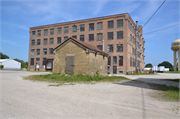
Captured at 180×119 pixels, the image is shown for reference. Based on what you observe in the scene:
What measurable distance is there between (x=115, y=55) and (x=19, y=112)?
3343 centimetres

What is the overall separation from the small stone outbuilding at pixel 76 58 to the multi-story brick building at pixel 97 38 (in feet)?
38.5

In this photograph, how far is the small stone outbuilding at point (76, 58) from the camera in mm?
16661

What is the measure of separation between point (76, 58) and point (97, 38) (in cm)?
2265

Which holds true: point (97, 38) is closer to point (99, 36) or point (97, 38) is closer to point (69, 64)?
point (99, 36)

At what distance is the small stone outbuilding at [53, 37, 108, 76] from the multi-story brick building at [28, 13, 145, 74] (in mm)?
11737

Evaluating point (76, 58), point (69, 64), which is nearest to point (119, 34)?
point (76, 58)

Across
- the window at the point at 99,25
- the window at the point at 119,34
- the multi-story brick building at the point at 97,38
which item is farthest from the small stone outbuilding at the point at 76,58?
the window at the point at 99,25

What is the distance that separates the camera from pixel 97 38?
38781 mm

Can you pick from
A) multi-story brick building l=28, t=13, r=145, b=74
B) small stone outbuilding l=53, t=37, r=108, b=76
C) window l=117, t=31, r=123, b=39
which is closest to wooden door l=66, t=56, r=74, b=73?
small stone outbuilding l=53, t=37, r=108, b=76

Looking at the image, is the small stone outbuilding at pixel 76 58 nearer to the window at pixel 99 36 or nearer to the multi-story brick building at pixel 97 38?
the multi-story brick building at pixel 97 38

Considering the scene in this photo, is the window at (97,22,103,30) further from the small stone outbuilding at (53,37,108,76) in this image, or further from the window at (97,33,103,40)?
the small stone outbuilding at (53,37,108,76)

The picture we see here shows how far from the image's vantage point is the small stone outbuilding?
16.7 metres

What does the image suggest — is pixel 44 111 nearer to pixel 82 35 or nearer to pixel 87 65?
pixel 87 65

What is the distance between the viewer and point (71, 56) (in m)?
17.6
